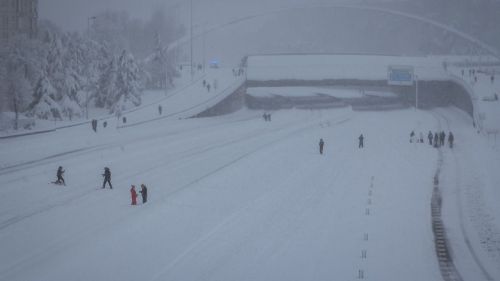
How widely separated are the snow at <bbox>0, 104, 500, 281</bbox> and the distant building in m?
28.2

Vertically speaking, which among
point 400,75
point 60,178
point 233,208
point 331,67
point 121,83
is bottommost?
point 233,208

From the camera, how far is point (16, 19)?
2491 inches

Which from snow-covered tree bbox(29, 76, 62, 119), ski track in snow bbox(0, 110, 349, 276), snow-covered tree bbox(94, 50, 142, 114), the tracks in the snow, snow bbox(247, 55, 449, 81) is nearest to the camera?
the tracks in the snow

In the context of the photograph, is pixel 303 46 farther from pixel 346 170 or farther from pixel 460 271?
pixel 460 271

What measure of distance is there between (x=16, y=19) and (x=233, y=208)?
169 ft

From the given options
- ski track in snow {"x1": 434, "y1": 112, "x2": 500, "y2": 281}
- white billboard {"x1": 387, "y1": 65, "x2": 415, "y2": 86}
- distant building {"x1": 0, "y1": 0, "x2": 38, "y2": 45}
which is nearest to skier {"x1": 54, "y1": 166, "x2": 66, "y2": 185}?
ski track in snow {"x1": 434, "y1": 112, "x2": 500, "y2": 281}

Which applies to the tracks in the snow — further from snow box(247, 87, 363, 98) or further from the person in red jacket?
snow box(247, 87, 363, 98)

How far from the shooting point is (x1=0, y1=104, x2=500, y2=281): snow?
645 inches

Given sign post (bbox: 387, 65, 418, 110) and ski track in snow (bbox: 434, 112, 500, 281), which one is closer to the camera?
ski track in snow (bbox: 434, 112, 500, 281)

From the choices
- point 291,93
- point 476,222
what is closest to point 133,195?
point 476,222

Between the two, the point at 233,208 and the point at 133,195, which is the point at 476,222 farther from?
the point at 133,195

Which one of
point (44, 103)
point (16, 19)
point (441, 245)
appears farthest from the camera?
point (16, 19)

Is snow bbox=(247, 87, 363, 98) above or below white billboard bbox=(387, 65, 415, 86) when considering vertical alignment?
below

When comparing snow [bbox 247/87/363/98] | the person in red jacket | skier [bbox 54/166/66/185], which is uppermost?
snow [bbox 247/87/363/98]
